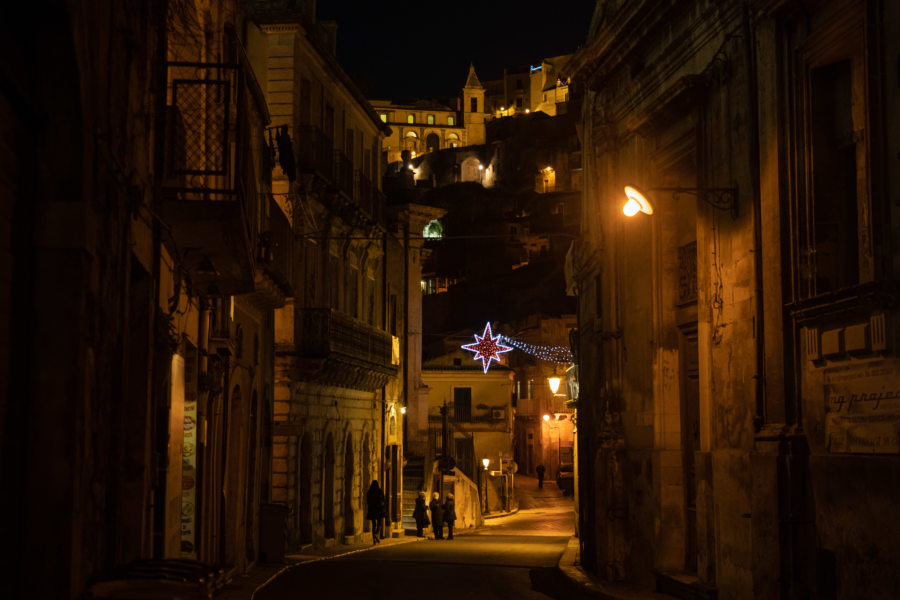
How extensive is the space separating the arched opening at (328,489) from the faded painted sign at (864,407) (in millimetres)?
19738

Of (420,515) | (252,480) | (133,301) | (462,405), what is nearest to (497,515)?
(462,405)

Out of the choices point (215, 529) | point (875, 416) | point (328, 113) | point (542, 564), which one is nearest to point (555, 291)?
point (328, 113)

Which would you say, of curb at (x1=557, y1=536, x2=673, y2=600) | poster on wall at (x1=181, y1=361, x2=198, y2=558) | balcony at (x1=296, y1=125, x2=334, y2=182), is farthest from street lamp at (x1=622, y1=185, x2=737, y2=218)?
balcony at (x1=296, y1=125, x2=334, y2=182)

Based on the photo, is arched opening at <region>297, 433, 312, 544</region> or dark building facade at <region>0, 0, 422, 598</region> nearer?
dark building facade at <region>0, 0, 422, 598</region>

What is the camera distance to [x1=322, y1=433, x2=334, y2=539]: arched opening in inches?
1128

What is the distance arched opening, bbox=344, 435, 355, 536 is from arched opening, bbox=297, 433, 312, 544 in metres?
4.33

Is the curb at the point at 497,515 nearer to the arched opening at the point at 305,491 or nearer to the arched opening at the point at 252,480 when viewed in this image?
the arched opening at the point at 305,491

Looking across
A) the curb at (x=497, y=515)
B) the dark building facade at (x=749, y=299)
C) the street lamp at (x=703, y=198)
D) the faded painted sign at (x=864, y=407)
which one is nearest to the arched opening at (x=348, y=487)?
the dark building facade at (x=749, y=299)

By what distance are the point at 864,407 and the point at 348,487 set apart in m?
23.1

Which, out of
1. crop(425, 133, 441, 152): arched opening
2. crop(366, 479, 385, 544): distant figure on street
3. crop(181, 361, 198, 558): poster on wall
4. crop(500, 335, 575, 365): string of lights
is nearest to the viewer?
crop(181, 361, 198, 558): poster on wall

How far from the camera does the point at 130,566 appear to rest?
23.8ft

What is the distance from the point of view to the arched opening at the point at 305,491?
86.2ft

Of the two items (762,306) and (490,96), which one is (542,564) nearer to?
(762,306)

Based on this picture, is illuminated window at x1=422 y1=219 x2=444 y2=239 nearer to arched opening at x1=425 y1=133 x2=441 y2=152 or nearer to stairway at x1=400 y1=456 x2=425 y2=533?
arched opening at x1=425 y1=133 x2=441 y2=152
